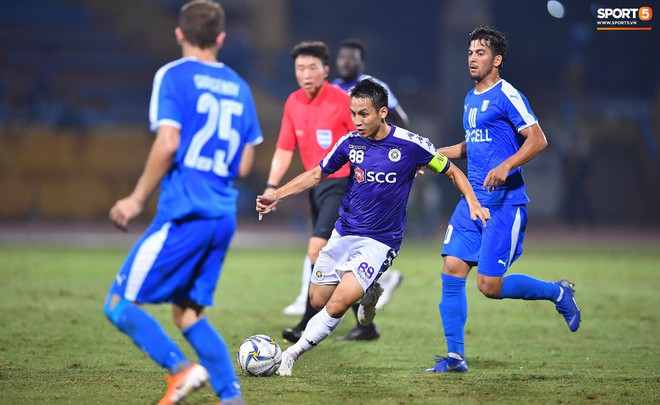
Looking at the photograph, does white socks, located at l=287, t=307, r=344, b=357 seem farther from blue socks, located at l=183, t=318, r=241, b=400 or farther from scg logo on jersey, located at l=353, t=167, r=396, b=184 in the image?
blue socks, located at l=183, t=318, r=241, b=400

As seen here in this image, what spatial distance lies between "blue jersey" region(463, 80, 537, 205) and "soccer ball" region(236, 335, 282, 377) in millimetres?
2098

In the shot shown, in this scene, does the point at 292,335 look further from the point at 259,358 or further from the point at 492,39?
the point at 492,39

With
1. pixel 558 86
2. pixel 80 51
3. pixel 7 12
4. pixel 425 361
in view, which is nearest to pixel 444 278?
pixel 425 361

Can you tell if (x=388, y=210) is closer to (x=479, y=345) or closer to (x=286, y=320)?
(x=479, y=345)

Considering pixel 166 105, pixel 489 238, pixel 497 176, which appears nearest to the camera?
pixel 166 105

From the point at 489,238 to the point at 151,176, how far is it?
316 cm

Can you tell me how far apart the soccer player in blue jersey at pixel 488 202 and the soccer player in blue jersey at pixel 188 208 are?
8.17 feet

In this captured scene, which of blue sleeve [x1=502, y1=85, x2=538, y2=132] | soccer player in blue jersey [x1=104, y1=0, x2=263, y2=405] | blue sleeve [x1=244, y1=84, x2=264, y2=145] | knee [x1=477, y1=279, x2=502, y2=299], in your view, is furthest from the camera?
knee [x1=477, y1=279, x2=502, y2=299]

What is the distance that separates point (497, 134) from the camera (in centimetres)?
697

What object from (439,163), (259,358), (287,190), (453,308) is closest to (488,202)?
(439,163)

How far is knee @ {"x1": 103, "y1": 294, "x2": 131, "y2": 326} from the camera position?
4871mm

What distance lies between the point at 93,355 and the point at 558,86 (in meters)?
25.4

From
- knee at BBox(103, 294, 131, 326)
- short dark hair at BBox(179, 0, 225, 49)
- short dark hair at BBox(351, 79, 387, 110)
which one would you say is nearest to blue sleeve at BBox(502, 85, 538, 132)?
short dark hair at BBox(351, 79, 387, 110)

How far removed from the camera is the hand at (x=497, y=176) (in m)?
6.56
